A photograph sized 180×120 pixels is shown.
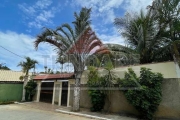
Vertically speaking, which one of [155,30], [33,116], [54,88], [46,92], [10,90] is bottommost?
[33,116]

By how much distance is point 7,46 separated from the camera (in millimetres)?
19750

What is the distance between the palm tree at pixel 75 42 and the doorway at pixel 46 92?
601cm

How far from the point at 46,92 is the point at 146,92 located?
12.2 m

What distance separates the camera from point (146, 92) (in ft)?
30.3

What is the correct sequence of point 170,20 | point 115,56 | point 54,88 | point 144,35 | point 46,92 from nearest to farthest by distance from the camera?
point 170,20, point 144,35, point 115,56, point 54,88, point 46,92

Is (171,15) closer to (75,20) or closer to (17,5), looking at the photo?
(75,20)

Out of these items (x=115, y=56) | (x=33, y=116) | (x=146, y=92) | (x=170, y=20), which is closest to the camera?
(x=146, y=92)

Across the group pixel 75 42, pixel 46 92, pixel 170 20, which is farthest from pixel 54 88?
pixel 170 20

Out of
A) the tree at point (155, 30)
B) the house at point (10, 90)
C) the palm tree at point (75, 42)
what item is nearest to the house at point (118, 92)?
the tree at point (155, 30)

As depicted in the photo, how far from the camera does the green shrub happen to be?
30.2 ft

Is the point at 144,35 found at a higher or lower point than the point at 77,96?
higher

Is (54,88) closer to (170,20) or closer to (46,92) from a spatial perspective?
(46,92)

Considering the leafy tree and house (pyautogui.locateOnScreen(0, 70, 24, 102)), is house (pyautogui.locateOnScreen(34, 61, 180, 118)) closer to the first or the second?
the leafy tree

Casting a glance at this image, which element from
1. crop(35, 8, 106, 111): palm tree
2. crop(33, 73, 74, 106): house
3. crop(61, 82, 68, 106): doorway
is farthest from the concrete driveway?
crop(33, 73, 74, 106): house
